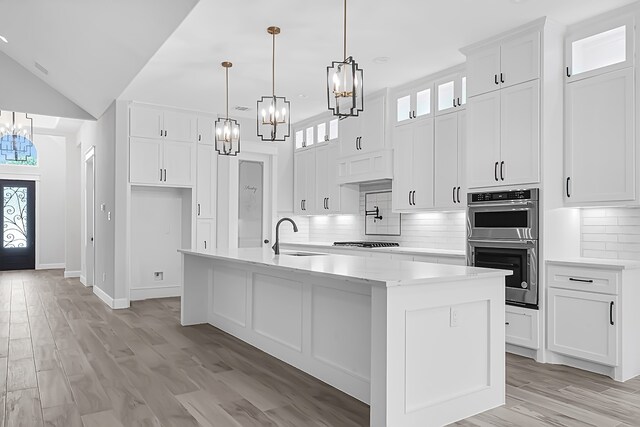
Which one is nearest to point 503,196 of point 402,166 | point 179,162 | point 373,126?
point 402,166

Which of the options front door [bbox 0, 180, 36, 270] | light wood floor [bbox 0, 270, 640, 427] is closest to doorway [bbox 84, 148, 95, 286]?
light wood floor [bbox 0, 270, 640, 427]

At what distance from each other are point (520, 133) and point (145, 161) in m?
4.94

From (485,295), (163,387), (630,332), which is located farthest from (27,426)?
(630,332)

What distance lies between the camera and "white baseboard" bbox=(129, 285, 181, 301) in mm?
7043

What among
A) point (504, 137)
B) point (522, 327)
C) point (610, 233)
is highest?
point (504, 137)

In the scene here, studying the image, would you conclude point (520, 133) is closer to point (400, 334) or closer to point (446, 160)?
point (446, 160)

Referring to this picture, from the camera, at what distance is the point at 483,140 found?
451cm

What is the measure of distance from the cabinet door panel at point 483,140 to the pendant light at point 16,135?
758 cm

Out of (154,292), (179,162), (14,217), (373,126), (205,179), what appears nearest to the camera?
(373,126)

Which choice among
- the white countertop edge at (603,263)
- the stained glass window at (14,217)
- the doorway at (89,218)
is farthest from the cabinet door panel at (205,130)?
the stained glass window at (14,217)

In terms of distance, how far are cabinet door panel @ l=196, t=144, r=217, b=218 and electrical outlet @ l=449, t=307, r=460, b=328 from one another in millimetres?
5230

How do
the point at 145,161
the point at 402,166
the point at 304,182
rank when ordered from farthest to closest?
the point at 304,182 → the point at 145,161 → the point at 402,166

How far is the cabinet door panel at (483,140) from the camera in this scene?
441 centimetres

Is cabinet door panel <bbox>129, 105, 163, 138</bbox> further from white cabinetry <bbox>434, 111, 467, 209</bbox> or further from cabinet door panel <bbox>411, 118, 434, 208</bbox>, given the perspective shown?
white cabinetry <bbox>434, 111, 467, 209</bbox>
